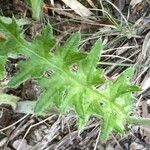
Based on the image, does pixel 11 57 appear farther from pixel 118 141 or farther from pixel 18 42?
pixel 118 141

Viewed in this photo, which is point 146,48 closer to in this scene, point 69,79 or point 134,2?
point 134,2

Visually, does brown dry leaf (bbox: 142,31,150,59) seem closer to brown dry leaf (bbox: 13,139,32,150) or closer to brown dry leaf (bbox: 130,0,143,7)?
brown dry leaf (bbox: 130,0,143,7)

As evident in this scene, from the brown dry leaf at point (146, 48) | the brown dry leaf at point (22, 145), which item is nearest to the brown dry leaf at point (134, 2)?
the brown dry leaf at point (146, 48)

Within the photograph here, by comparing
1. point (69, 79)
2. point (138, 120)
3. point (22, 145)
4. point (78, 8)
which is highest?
point (78, 8)

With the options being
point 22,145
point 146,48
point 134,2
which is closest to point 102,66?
point 146,48

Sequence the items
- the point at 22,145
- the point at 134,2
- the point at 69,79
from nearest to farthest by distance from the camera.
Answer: the point at 69,79, the point at 22,145, the point at 134,2

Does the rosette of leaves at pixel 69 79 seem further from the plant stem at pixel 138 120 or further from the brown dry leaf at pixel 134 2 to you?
the brown dry leaf at pixel 134 2
